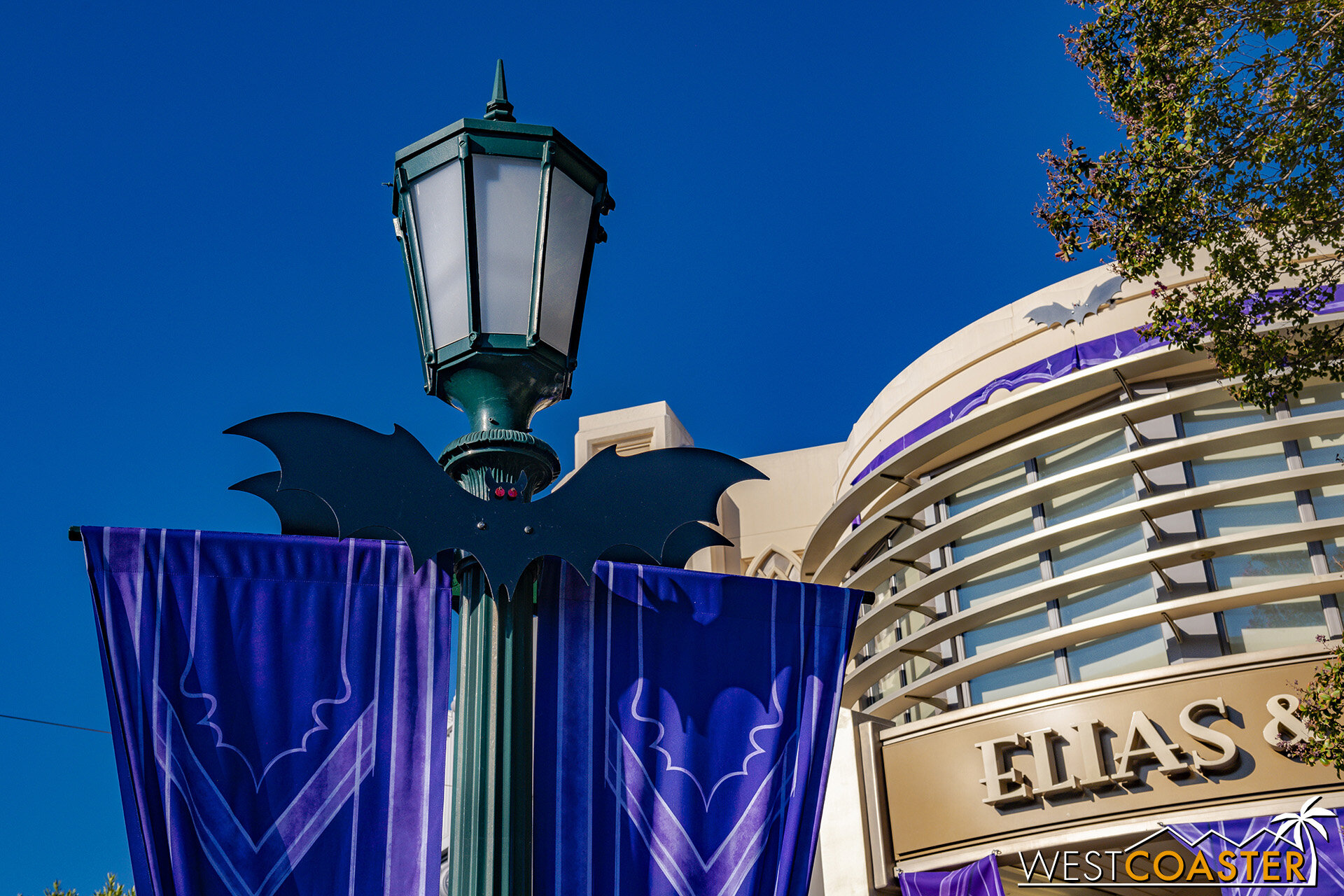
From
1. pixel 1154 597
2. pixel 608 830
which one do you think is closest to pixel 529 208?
pixel 608 830

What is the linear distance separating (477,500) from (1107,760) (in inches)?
413

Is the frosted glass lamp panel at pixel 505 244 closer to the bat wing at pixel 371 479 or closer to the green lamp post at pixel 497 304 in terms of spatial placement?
the green lamp post at pixel 497 304

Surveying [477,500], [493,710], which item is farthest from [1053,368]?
[493,710]

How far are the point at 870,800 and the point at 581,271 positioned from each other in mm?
11267

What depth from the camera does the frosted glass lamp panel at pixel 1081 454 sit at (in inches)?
576

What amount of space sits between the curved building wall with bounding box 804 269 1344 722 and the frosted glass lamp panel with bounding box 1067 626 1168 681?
0.02m

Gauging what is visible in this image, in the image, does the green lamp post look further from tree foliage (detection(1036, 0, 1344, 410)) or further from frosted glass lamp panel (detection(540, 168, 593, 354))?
tree foliage (detection(1036, 0, 1344, 410))

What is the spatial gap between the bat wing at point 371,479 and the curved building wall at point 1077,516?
10996 mm

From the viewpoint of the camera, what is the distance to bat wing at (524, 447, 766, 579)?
338 cm

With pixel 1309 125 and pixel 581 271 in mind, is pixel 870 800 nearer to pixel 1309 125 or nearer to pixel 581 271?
pixel 1309 125

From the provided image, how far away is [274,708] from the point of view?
12.6ft

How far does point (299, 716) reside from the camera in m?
3.80

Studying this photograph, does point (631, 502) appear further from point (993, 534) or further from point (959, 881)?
point (993, 534)

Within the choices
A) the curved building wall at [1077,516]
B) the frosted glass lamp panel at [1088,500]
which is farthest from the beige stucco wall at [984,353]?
the frosted glass lamp panel at [1088,500]
